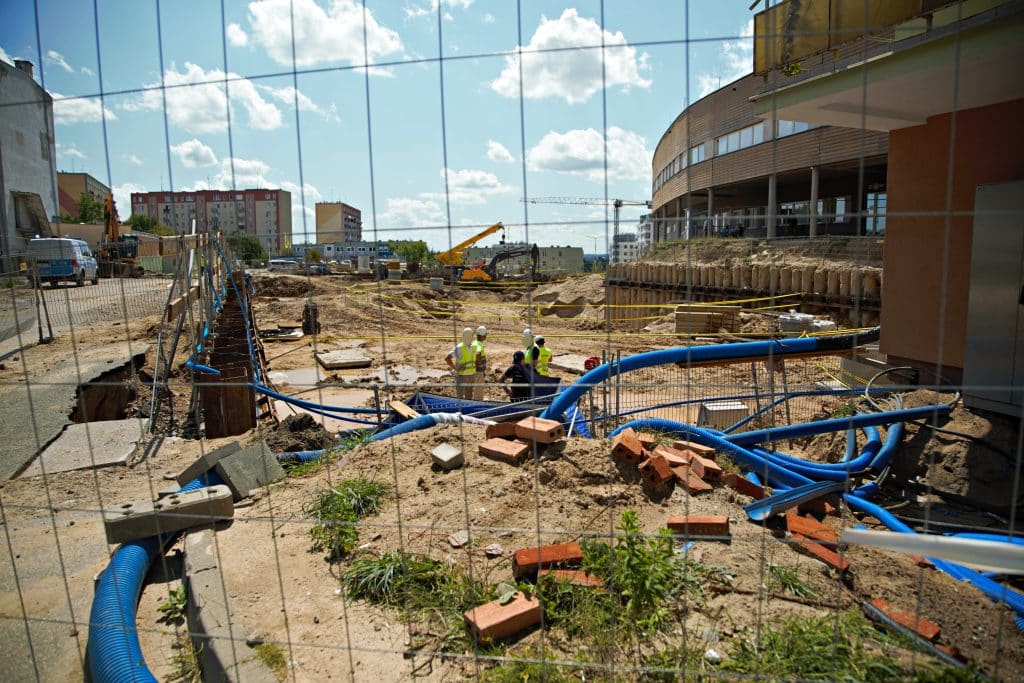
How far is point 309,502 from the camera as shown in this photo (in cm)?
467

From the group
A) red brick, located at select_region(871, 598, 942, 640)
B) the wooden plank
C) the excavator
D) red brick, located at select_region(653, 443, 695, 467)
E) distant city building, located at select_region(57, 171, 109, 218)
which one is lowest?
red brick, located at select_region(871, 598, 942, 640)

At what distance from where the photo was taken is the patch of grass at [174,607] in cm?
365

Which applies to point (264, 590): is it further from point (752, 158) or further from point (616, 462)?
point (752, 158)

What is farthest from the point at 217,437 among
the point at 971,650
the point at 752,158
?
the point at 752,158

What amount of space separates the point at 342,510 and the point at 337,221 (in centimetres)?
227

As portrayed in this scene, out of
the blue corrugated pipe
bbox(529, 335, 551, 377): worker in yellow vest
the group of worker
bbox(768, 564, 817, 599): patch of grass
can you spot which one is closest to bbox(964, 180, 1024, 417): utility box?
bbox(768, 564, 817, 599): patch of grass

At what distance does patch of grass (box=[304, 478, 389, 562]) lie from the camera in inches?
156

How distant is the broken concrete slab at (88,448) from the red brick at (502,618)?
4.90 metres

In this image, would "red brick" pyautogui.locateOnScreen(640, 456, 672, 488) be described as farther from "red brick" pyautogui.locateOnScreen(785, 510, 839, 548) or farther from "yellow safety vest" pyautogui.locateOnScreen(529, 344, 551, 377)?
"yellow safety vest" pyautogui.locateOnScreen(529, 344, 551, 377)

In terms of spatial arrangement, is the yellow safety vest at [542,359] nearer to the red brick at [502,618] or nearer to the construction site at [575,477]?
the construction site at [575,477]

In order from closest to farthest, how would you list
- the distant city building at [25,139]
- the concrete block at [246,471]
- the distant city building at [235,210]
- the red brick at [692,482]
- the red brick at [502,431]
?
the distant city building at [235,210], the distant city building at [25,139], the red brick at [692,482], the concrete block at [246,471], the red brick at [502,431]

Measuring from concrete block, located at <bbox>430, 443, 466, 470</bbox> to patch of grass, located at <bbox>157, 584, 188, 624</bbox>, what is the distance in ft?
6.26

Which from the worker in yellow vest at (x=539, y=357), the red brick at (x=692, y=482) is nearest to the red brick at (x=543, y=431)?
the red brick at (x=692, y=482)

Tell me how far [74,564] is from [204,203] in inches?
119
